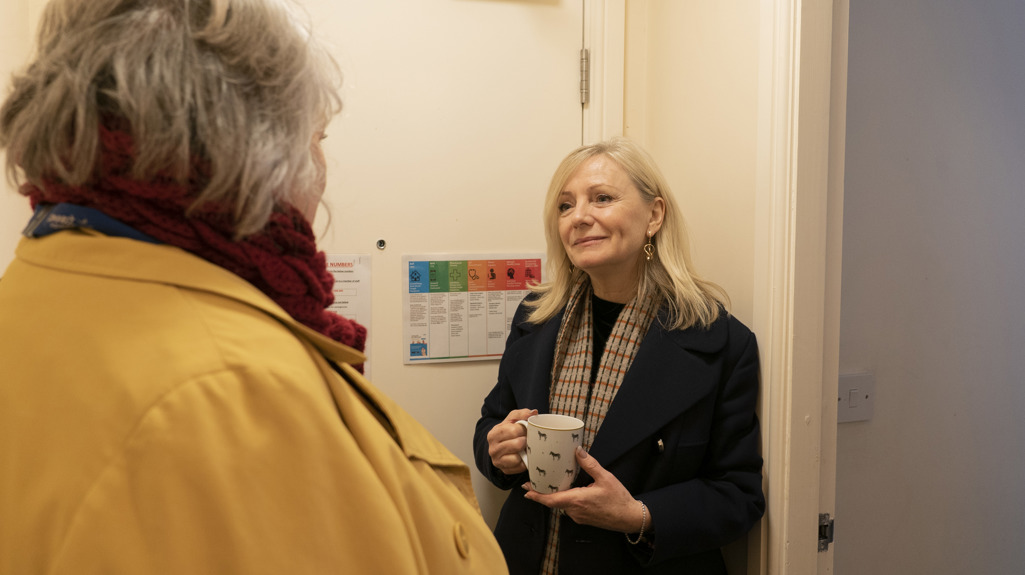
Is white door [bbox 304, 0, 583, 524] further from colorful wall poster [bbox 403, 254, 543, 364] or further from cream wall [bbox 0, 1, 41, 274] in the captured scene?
cream wall [bbox 0, 1, 41, 274]

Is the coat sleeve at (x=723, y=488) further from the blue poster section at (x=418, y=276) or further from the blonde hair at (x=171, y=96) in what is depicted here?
the blonde hair at (x=171, y=96)

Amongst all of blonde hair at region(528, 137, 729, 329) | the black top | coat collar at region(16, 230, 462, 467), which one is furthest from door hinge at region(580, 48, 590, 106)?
coat collar at region(16, 230, 462, 467)

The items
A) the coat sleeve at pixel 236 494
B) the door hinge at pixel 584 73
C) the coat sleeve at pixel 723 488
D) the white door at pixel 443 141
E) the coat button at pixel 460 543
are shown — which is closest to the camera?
the coat sleeve at pixel 236 494

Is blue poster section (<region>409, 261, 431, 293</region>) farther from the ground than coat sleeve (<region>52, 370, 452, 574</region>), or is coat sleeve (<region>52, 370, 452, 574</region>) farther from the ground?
blue poster section (<region>409, 261, 431, 293</region>)

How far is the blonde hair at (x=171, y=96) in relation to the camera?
1.62 feet

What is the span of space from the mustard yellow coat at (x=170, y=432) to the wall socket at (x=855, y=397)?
1.28 meters

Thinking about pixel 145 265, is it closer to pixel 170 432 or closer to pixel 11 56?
pixel 170 432

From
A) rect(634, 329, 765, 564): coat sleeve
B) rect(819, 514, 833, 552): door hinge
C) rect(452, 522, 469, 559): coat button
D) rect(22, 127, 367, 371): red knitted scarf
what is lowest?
rect(819, 514, 833, 552): door hinge

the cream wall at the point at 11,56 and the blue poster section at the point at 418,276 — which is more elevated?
the cream wall at the point at 11,56

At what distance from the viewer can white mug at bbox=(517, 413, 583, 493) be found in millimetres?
989

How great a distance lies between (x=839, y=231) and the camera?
118cm

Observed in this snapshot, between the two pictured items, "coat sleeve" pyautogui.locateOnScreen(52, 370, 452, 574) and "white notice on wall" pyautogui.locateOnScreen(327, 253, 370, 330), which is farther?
"white notice on wall" pyautogui.locateOnScreen(327, 253, 370, 330)

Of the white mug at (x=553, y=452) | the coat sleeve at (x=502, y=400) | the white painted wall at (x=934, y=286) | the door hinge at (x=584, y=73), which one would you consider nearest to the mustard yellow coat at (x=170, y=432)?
the white mug at (x=553, y=452)

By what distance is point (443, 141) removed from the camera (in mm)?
1504
